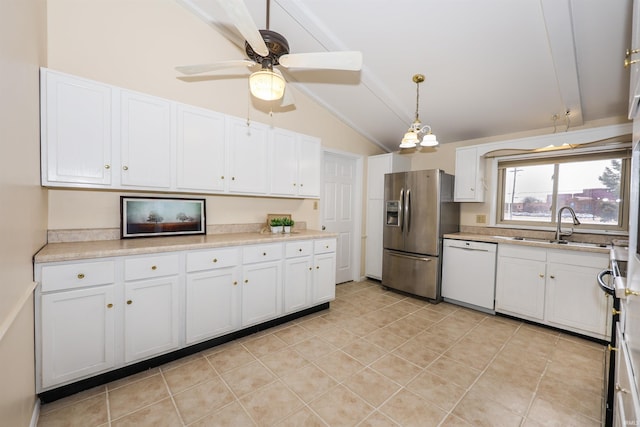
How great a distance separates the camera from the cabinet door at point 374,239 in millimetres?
4325

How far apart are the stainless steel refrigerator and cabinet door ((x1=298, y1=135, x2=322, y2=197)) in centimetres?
128

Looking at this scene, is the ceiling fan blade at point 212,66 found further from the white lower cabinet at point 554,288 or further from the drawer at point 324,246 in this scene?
the white lower cabinet at point 554,288

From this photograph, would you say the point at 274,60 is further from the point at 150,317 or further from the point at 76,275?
the point at 150,317

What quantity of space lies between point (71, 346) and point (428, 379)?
2.49 meters

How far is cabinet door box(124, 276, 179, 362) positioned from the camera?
1.92 metres

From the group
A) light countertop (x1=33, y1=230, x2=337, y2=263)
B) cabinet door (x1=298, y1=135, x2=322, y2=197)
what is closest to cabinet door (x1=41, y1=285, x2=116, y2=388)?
light countertop (x1=33, y1=230, x2=337, y2=263)

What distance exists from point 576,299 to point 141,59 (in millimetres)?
4812

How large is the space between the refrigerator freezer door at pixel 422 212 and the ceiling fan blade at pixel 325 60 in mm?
2262

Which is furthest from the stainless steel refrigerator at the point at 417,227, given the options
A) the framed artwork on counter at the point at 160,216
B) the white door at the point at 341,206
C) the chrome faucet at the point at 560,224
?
the framed artwork on counter at the point at 160,216

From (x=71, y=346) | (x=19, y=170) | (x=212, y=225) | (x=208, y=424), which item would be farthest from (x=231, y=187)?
(x=208, y=424)

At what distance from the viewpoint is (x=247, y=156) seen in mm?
2832

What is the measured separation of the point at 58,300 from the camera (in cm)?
166

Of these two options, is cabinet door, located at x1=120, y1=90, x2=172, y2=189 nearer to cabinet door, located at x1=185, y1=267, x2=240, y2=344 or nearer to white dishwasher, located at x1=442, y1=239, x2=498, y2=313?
cabinet door, located at x1=185, y1=267, x2=240, y2=344

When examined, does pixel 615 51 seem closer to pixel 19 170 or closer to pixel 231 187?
pixel 231 187
